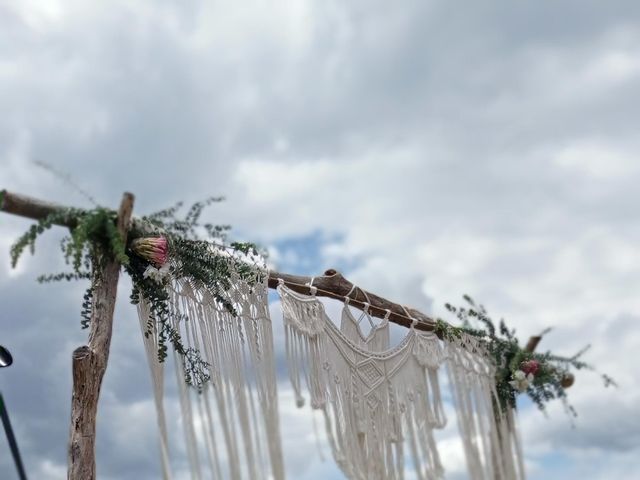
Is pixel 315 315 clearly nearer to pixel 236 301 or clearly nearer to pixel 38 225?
pixel 236 301

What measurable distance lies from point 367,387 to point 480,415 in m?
1.00

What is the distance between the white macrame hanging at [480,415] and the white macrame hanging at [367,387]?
0.21m

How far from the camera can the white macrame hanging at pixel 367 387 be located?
3049 millimetres

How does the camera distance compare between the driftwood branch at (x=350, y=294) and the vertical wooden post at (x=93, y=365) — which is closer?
the vertical wooden post at (x=93, y=365)

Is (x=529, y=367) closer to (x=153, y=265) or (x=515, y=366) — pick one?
(x=515, y=366)

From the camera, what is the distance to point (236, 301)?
2.83 m

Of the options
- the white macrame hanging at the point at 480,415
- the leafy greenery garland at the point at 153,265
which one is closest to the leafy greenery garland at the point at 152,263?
the leafy greenery garland at the point at 153,265

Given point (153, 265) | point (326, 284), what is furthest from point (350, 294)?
Answer: point (153, 265)

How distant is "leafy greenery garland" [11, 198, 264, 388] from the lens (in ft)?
7.76

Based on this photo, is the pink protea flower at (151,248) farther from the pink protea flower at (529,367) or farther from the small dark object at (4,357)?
the pink protea flower at (529,367)

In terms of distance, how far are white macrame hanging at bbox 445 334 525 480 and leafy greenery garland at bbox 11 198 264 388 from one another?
1493mm

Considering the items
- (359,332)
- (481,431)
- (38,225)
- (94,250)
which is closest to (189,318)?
(94,250)

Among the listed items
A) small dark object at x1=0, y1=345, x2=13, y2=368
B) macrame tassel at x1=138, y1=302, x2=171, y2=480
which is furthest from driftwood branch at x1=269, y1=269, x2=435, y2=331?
small dark object at x1=0, y1=345, x2=13, y2=368

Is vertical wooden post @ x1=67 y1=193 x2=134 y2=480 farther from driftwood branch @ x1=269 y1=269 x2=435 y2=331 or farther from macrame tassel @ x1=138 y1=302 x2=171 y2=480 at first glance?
driftwood branch @ x1=269 y1=269 x2=435 y2=331
